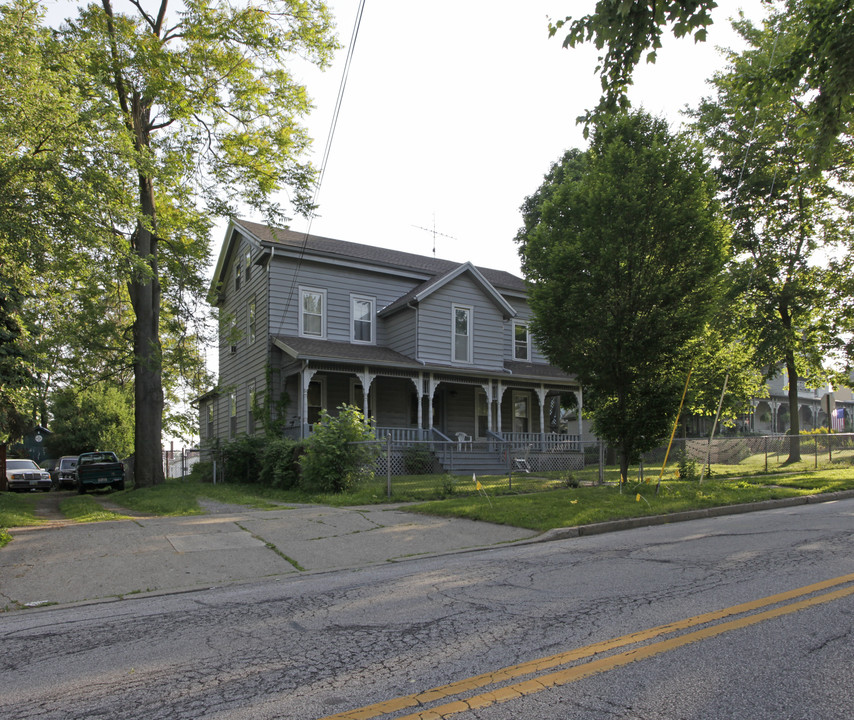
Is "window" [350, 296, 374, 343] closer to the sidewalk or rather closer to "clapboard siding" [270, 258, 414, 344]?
"clapboard siding" [270, 258, 414, 344]

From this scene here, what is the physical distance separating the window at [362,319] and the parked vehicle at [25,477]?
1771cm

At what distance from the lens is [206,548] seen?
8.82m

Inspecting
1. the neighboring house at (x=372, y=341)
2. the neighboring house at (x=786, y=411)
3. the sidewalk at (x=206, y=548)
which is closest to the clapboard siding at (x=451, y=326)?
the neighboring house at (x=372, y=341)

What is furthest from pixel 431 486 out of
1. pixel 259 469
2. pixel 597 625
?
pixel 597 625

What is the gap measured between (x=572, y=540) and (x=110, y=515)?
30.3 feet

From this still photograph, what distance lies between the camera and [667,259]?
13844 mm

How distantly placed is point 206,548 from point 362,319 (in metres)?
16.5

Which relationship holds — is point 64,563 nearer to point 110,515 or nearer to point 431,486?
point 110,515

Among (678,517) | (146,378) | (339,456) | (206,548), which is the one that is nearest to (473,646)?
(206,548)

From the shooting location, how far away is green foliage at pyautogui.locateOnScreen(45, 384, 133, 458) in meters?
38.9

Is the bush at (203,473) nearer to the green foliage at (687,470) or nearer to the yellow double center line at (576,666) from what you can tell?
the green foliage at (687,470)

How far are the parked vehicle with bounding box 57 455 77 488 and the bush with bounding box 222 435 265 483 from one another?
13483 mm

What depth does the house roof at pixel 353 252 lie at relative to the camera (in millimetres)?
23578

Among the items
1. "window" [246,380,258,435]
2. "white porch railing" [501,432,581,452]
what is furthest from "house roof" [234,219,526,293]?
"white porch railing" [501,432,581,452]
